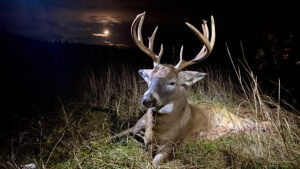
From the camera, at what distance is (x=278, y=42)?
7090 millimetres

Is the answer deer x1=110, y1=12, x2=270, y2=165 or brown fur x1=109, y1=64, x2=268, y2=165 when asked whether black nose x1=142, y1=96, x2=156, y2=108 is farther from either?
brown fur x1=109, y1=64, x2=268, y2=165

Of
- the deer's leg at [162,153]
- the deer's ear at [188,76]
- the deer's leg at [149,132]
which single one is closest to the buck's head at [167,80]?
the deer's ear at [188,76]

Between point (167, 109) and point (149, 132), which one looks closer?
point (167, 109)

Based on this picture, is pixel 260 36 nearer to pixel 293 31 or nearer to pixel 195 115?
pixel 293 31

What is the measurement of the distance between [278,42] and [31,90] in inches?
246

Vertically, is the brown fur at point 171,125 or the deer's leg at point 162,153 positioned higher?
the brown fur at point 171,125

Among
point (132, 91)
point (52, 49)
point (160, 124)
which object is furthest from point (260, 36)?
point (52, 49)

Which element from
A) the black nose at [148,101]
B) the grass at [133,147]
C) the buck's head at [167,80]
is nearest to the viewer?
the grass at [133,147]

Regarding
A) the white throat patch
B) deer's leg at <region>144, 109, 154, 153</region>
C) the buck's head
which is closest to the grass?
deer's leg at <region>144, 109, 154, 153</region>

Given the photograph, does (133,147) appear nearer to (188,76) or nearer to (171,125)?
(171,125)

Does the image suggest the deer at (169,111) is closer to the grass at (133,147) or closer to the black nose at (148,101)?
the black nose at (148,101)

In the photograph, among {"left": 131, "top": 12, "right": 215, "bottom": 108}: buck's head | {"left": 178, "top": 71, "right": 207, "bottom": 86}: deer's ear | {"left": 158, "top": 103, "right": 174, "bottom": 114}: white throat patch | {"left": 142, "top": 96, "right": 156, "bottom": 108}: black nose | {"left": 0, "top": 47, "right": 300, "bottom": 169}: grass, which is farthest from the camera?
{"left": 178, "top": 71, "right": 207, "bottom": 86}: deer's ear

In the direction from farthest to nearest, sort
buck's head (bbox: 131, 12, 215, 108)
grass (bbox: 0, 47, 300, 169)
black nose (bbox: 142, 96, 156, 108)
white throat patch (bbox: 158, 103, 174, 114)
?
white throat patch (bbox: 158, 103, 174, 114) → buck's head (bbox: 131, 12, 215, 108) → black nose (bbox: 142, 96, 156, 108) → grass (bbox: 0, 47, 300, 169)

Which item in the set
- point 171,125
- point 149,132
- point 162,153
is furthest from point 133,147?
point 171,125
